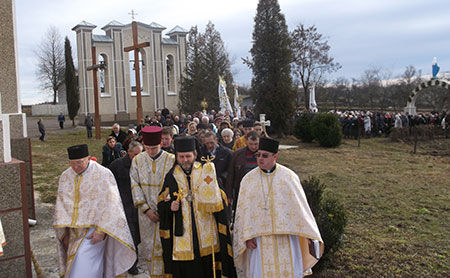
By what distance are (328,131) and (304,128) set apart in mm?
1816

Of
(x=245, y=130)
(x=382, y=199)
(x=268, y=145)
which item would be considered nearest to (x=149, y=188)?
(x=268, y=145)

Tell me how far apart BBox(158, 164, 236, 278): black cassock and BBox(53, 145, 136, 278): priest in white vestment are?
39cm

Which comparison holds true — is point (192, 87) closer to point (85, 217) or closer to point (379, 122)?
point (379, 122)

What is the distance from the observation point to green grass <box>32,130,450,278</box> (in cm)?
529

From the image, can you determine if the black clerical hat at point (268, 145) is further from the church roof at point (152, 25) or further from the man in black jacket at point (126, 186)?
the church roof at point (152, 25)

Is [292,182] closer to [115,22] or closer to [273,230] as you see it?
[273,230]

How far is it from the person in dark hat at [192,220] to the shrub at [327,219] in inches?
59.2

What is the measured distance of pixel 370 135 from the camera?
2552 centimetres

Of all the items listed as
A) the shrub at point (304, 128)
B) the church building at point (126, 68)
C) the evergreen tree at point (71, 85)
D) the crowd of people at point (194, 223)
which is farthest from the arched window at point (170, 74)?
the crowd of people at point (194, 223)

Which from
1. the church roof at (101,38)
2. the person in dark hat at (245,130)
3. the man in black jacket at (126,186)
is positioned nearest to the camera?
the man in black jacket at (126,186)

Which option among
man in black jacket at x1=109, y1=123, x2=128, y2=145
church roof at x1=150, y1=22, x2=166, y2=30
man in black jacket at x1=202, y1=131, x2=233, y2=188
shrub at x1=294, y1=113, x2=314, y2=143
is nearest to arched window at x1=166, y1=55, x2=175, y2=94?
church roof at x1=150, y1=22, x2=166, y2=30

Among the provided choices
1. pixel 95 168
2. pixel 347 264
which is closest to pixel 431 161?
pixel 347 264

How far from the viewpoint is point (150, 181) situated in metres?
4.75

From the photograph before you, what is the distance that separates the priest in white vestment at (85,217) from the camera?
4.03m
